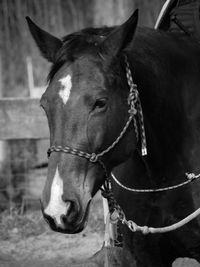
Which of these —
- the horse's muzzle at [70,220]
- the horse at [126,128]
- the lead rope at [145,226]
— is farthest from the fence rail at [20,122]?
the horse's muzzle at [70,220]

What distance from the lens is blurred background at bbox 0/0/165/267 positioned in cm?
564

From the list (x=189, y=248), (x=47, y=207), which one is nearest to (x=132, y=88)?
(x=47, y=207)

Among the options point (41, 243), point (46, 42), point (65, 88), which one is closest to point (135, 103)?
point (65, 88)

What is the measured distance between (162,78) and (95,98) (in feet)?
1.82

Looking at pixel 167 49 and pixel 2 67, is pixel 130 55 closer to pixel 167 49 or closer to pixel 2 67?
pixel 167 49

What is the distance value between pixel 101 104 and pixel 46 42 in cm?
54

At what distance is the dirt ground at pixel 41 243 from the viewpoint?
512 cm

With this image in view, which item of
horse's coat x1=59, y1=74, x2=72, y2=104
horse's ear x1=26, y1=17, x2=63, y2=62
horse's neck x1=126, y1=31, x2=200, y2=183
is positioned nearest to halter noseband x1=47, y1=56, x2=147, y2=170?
horse's neck x1=126, y1=31, x2=200, y2=183

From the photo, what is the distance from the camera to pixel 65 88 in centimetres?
275

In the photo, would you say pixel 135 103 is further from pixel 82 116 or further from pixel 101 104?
pixel 82 116

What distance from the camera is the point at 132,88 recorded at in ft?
9.55

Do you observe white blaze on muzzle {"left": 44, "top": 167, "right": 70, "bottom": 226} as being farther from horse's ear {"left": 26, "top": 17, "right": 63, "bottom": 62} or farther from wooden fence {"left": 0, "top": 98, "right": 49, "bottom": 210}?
wooden fence {"left": 0, "top": 98, "right": 49, "bottom": 210}

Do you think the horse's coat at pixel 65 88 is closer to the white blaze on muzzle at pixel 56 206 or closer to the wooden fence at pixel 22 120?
the white blaze on muzzle at pixel 56 206

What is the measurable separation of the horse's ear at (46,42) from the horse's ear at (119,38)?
0.28m
